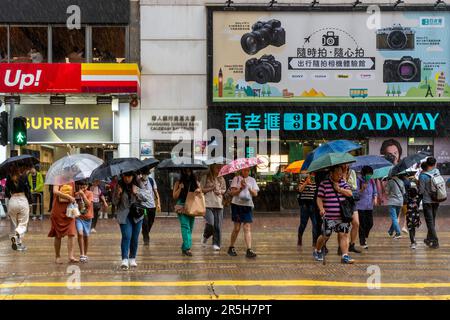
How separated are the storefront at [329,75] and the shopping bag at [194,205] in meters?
10.7

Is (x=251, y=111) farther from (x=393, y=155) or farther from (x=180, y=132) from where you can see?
(x=393, y=155)

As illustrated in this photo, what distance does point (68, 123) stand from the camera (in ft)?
72.8

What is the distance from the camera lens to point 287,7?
22.6 meters

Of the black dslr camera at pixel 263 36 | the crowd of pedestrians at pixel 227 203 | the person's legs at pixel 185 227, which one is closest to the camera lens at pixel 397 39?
the black dslr camera at pixel 263 36

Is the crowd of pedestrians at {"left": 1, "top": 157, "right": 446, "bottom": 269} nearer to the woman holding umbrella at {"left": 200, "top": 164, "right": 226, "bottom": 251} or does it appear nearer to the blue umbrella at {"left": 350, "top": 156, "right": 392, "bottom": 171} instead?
the woman holding umbrella at {"left": 200, "top": 164, "right": 226, "bottom": 251}

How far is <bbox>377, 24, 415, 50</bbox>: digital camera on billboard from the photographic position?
22.6m

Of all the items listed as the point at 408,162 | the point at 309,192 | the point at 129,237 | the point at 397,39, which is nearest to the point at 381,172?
the point at 408,162

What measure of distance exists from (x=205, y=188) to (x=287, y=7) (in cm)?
1190

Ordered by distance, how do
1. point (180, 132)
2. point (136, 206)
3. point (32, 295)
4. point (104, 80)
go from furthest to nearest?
point (180, 132) < point (104, 80) < point (136, 206) < point (32, 295)

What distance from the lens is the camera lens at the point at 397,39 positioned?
22.6 metres

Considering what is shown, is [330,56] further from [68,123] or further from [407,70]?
[68,123]

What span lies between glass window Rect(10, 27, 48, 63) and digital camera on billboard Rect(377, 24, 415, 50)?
38.9 ft

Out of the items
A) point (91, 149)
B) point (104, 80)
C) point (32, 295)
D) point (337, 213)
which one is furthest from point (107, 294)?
point (91, 149)

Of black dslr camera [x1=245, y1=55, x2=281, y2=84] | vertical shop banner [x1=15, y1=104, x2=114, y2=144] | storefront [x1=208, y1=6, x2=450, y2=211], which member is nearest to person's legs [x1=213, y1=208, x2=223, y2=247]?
storefront [x1=208, y1=6, x2=450, y2=211]
